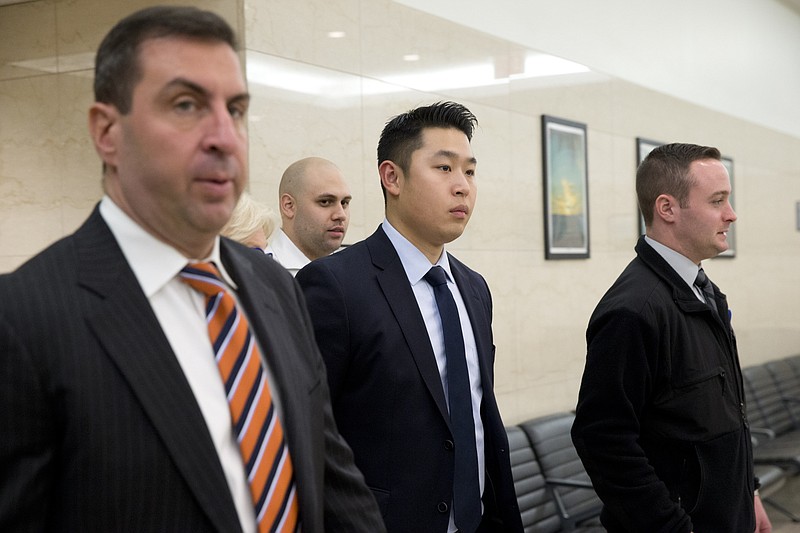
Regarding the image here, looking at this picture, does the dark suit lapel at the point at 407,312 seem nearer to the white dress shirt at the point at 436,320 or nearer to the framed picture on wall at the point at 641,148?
the white dress shirt at the point at 436,320

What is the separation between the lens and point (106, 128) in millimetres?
1257

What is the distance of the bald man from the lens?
144 inches

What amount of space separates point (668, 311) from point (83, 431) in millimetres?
2026

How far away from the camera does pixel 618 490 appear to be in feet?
8.59

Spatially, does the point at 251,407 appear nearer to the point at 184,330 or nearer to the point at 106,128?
the point at 184,330

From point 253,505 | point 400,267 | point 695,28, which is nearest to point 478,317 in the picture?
point 400,267

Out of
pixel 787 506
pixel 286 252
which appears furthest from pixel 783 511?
pixel 286 252

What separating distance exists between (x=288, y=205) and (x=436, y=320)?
1450mm

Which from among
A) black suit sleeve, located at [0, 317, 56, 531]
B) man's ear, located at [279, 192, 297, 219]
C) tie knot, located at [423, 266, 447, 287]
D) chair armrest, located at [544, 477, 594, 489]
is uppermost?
man's ear, located at [279, 192, 297, 219]

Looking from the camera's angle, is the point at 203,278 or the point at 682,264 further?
the point at 682,264

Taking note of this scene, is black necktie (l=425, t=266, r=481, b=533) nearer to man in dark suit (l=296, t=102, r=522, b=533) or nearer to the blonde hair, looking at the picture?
man in dark suit (l=296, t=102, r=522, b=533)

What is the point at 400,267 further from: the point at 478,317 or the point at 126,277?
the point at 126,277

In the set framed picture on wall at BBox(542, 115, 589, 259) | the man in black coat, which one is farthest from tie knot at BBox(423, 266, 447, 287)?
framed picture on wall at BBox(542, 115, 589, 259)

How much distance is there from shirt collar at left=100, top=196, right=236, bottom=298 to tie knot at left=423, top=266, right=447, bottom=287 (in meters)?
1.27
